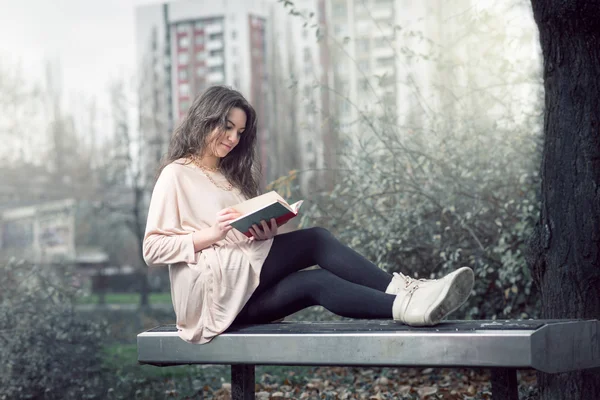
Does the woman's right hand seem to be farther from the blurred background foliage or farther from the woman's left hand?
the blurred background foliage

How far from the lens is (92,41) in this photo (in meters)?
20.4

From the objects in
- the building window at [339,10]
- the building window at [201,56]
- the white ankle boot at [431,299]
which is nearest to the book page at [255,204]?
the white ankle boot at [431,299]

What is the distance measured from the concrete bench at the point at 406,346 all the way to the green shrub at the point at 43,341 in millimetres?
1979

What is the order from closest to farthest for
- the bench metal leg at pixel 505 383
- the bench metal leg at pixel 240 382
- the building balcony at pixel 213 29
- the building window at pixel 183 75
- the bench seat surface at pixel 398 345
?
1. the bench seat surface at pixel 398 345
2. the bench metal leg at pixel 505 383
3. the bench metal leg at pixel 240 382
4. the building window at pixel 183 75
5. the building balcony at pixel 213 29

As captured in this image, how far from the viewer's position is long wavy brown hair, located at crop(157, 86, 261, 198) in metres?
3.03

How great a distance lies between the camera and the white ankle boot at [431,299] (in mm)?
2406

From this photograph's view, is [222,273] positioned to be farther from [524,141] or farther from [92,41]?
[92,41]

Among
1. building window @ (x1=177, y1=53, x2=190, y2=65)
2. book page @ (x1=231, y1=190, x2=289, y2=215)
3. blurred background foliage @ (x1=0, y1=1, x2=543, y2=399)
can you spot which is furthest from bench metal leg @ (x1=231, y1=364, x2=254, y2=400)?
building window @ (x1=177, y1=53, x2=190, y2=65)

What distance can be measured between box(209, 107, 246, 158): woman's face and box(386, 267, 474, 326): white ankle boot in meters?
0.95

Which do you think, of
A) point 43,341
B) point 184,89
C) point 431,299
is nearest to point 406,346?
point 431,299

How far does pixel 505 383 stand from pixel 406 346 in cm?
34

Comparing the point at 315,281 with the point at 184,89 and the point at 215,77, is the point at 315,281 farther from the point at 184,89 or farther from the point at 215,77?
the point at 215,77

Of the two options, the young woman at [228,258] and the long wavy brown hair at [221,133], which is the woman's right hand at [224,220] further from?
the long wavy brown hair at [221,133]

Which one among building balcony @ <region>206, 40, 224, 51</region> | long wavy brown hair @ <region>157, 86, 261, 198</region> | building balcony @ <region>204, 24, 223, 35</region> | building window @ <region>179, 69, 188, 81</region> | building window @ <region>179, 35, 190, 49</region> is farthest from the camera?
building balcony @ <region>204, 24, 223, 35</region>
